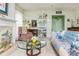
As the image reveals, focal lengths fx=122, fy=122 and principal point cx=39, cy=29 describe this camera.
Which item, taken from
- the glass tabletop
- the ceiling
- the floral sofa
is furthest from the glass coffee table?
the ceiling

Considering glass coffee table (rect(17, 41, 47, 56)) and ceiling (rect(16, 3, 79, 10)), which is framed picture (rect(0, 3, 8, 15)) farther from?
glass coffee table (rect(17, 41, 47, 56))

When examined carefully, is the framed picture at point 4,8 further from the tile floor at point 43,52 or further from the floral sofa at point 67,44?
the floral sofa at point 67,44

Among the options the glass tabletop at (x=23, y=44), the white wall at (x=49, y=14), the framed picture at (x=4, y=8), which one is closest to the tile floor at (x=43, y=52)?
the glass tabletop at (x=23, y=44)

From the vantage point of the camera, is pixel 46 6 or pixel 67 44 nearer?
pixel 67 44

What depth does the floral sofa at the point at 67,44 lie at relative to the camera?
1.06 meters

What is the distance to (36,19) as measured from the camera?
1343 mm

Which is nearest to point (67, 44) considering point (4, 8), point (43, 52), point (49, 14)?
point (43, 52)

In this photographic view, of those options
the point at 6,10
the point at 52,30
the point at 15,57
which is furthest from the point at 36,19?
the point at 15,57

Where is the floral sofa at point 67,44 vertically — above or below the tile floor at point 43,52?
above

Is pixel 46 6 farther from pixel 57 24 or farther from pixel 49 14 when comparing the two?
pixel 57 24

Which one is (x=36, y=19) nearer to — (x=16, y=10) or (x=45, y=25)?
(x=45, y=25)

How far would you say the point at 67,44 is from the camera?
115cm

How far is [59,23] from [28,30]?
1.14 ft

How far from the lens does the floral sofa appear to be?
1.06 meters
